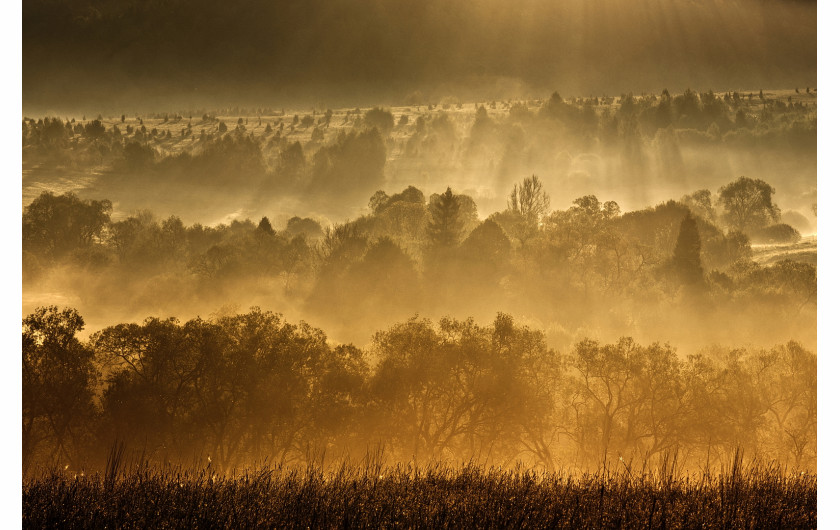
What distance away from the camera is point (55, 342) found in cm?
1527

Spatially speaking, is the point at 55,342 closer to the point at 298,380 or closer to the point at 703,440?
the point at 298,380

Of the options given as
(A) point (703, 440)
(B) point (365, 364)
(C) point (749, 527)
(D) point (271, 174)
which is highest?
(D) point (271, 174)

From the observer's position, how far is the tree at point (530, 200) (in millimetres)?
25984

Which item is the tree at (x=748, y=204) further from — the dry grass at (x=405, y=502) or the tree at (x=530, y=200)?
the dry grass at (x=405, y=502)

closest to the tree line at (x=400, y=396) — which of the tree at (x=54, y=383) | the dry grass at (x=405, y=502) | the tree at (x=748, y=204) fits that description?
the tree at (x=54, y=383)

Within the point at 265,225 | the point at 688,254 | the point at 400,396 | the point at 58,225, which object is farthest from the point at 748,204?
the point at 58,225

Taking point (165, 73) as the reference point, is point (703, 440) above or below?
below

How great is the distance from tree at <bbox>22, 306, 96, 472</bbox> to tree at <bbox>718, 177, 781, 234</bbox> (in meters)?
21.1

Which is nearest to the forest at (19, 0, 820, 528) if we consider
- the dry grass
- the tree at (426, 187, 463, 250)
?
the dry grass

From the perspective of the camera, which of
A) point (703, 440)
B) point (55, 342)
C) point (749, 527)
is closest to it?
point (749, 527)

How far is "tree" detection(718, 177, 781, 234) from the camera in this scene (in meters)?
21.9

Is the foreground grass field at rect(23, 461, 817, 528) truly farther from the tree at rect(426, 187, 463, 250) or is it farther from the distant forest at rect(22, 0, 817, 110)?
the tree at rect(426, 187, 463, 250)

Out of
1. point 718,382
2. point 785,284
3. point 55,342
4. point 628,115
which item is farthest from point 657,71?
point 55,342

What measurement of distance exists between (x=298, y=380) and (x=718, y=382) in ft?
44.4
